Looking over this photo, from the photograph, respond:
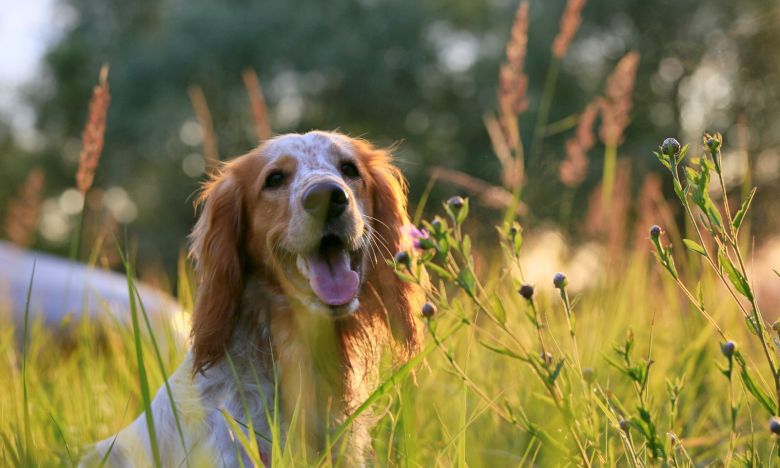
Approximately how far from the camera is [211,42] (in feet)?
77.3

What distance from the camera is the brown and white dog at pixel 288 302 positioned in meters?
2.62

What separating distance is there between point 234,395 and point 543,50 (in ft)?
66.2

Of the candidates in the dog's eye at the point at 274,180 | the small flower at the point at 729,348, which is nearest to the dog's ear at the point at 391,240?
the dog's eye at the point at 274,180

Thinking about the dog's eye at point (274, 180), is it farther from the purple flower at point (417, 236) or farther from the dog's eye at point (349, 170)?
the purple flower at point (417, 236)

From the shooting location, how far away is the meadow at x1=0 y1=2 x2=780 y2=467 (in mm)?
1685

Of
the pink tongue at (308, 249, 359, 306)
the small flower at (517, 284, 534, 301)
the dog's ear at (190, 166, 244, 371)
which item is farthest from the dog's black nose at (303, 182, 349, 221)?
the small flower at (517, 284, 534, 301)

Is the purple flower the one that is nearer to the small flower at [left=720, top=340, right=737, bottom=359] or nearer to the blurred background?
the small flower at [left=720, top=340, right=737, bottom=359]

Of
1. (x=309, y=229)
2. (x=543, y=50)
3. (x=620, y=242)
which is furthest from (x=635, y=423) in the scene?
(x=543, y=50)

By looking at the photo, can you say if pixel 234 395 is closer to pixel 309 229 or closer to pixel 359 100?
pixel 309 229

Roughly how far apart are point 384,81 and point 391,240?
21.2m

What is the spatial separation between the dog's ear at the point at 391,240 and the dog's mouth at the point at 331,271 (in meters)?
0.14

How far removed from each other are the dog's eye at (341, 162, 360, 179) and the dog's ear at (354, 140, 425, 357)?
0.06 metres

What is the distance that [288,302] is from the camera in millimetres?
2840

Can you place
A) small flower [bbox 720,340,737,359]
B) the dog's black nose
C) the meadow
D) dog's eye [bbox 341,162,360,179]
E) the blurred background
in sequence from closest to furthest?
small flower [bbox 720,340,737,359] < the meadow < the dog's black nose < dog's eye [bbox 341,162,360,179] < the blurred background
